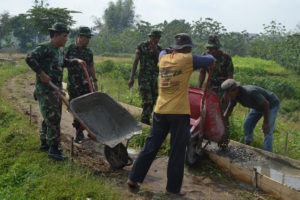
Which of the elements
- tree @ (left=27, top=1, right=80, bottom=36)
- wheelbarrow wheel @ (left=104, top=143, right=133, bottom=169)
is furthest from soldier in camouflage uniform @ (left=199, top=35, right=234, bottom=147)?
tree @ (left=27, top=1, right=80, bottom=36)

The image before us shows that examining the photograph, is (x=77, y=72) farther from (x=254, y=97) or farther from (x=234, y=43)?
(x=234, y=43)

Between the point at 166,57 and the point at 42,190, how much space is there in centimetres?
199

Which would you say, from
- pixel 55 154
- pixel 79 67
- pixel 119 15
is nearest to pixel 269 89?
pixel 79 67

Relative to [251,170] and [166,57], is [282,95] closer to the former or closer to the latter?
[251,170]

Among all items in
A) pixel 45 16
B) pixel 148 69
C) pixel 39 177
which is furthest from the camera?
pixel 45 16

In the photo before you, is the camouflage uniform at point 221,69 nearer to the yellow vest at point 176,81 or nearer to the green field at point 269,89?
the green field at point 269,89

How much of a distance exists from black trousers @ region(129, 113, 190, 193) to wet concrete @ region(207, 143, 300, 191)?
1.23m

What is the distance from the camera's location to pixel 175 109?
3.20 meters

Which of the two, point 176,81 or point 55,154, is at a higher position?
point 176,81

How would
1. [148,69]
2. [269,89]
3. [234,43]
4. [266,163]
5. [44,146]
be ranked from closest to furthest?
[266,163]
[44,146]
[148,69]
[269,89]
[234,43]

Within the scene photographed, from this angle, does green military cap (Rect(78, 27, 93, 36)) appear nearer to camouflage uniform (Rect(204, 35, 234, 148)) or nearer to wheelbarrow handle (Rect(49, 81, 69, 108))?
wheelbarrow handle (Rect(49, 81, 69, 108))

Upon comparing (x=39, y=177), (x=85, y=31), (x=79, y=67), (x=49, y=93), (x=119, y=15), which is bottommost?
(x=39, y=177)

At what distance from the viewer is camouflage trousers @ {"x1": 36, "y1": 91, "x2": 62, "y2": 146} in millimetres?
4023

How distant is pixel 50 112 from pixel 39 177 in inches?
37.2
